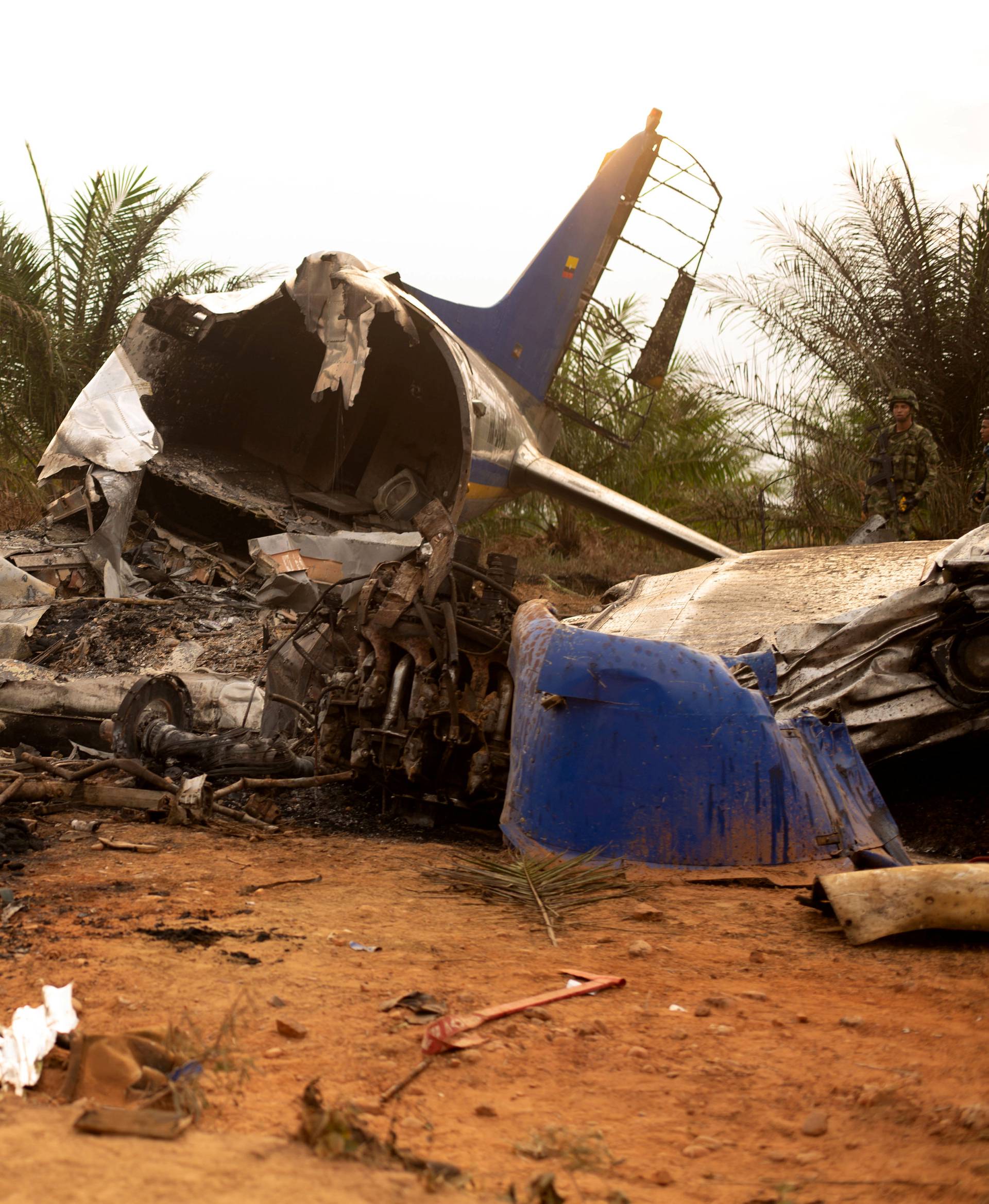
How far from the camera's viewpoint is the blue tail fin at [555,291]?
1491 cm

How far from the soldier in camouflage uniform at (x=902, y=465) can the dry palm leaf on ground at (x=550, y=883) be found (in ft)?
26.1

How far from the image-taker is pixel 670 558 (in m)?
19.8

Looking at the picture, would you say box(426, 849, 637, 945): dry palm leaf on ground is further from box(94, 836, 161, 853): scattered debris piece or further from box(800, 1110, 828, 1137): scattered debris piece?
box(800, 1110, 828, 1137): scattered debris piece

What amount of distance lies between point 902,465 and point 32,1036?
1025 centimetres

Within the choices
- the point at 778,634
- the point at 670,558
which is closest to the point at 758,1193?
the point at 778,634

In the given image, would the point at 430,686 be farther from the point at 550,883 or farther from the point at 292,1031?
the point at 292,1031

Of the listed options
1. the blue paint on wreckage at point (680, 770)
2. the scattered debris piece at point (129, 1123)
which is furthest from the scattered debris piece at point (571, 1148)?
the blue paint on wreckage at point (680, 770)

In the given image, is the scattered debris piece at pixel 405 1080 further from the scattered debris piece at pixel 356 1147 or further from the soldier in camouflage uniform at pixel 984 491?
the soldier in camouflage uniform at pixel 984 491

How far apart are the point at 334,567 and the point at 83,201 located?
7.98 metres

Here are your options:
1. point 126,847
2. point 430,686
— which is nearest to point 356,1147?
point 126,847

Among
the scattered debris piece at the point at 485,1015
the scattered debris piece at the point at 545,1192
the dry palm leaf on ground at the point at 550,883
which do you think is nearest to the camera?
the scattered debris piece at the point at 545,1192

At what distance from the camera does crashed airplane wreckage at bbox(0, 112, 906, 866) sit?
4.32 metres

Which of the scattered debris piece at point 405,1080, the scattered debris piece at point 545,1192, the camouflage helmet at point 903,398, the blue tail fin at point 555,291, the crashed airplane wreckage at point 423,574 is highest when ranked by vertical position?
the blue tail fin at point 555,291

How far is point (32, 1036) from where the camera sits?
101 inches
